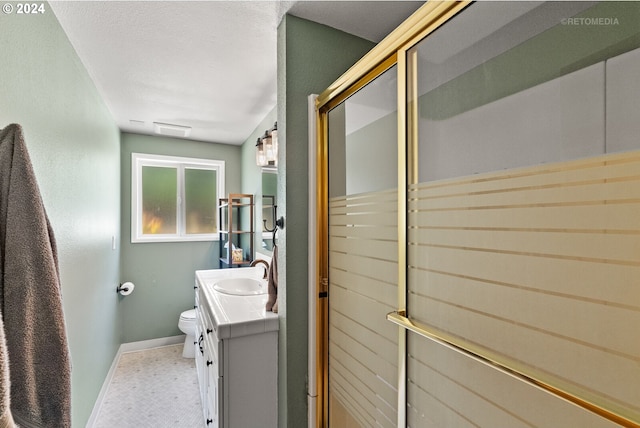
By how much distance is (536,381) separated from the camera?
0.58m

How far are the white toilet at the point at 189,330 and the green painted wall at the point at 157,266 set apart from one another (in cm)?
43

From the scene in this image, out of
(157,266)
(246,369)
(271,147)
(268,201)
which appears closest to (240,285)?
(268,201)

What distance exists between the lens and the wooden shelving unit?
3.04 metres

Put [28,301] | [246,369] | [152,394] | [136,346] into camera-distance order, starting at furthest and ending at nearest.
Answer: [136,346]
[152,394]
[246,369]
[28,301]

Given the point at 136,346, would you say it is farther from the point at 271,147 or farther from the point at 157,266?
the point at 271,147

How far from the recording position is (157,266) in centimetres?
338

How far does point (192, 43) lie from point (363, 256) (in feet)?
4.86

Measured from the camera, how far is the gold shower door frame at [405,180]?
0.58 metres

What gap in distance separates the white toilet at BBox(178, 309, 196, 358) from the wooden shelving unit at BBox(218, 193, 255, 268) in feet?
2.06

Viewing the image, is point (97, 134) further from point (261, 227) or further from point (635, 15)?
point (635, 15)

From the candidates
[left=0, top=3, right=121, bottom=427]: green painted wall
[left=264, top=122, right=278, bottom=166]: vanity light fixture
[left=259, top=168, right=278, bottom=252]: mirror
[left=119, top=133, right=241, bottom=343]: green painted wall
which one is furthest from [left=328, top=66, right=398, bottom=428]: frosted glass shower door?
[left=119, top=133, right=241, bottom=343]: green painted wall

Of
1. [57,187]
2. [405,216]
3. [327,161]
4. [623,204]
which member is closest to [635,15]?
[623,204]

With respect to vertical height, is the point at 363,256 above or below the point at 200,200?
below

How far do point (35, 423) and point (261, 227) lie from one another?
2.09 meters
